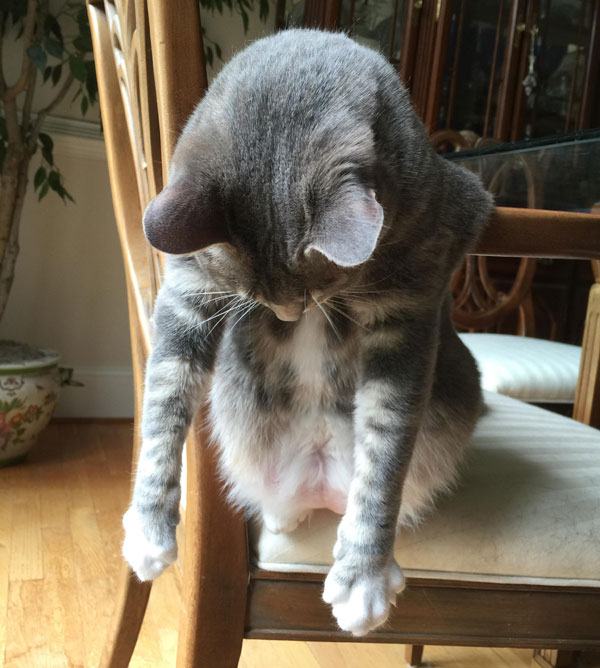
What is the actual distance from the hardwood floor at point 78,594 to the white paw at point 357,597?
66 centimetres

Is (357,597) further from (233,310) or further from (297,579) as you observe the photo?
(233,310)

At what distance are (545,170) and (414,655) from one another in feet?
2.98

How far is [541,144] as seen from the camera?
1006mm

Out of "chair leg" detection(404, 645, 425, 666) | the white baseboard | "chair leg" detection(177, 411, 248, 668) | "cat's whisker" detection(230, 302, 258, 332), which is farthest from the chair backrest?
the white baseboard

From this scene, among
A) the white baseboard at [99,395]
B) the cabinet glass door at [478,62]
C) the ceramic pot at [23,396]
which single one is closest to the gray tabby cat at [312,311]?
the ceramic pot at [23,396]

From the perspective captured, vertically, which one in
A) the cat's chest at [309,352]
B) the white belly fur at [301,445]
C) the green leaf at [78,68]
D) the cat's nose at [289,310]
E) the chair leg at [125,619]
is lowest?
the chair leg at [125,619]

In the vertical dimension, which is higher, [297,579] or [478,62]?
[478,62]

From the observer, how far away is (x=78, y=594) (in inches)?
50.4

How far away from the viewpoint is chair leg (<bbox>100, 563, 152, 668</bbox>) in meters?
0.91

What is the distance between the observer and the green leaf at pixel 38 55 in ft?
5.12

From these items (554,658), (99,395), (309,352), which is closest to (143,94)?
(309,352)

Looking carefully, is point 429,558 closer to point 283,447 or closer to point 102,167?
point 283,447

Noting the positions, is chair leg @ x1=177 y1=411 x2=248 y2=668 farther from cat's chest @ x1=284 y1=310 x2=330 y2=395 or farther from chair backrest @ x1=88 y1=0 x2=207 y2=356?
chair backrest @ x1=88 y1=0 x2=207 y2=356

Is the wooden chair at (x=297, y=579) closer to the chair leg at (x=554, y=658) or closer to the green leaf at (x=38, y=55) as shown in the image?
the chair leg at (x=554, y=658)
